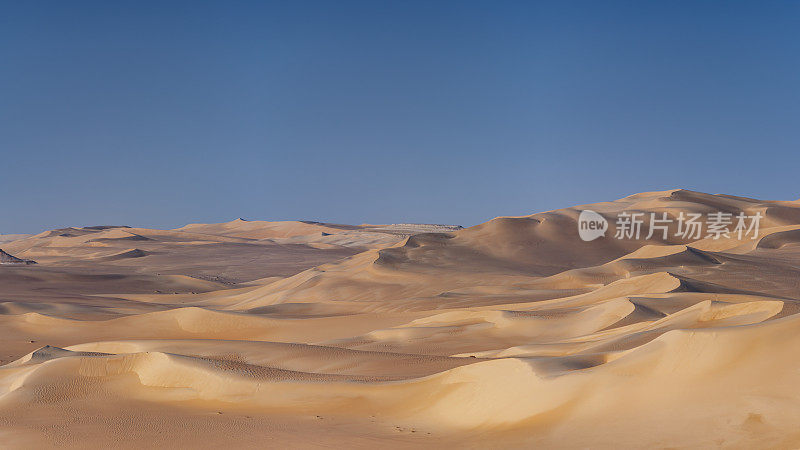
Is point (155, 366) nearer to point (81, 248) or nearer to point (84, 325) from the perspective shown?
point (84, 325)

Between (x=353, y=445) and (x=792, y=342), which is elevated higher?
(x=792, y=342)

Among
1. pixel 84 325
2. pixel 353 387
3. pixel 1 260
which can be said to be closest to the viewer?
pixel 353 387

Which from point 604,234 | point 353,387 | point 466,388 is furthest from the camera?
point 604,234

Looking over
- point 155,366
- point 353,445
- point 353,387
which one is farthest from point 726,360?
point 155,366

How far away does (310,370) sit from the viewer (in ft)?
24.6

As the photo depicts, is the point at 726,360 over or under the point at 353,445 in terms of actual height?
over

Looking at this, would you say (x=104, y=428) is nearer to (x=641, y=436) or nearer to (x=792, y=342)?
(x=641, y=436)

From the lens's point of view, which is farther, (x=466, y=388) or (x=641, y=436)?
(x=466, y=388)

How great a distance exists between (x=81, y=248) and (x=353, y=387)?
62909mm

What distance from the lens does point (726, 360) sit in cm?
467

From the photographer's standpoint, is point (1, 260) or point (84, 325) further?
point (1, 260)

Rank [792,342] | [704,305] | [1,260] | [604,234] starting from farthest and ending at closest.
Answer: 1. [1,260]
2. [604,234]
3. [704,305]
4. [792,342]

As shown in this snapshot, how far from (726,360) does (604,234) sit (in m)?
28.6

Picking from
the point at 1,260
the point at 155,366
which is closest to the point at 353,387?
the point at 155,366
